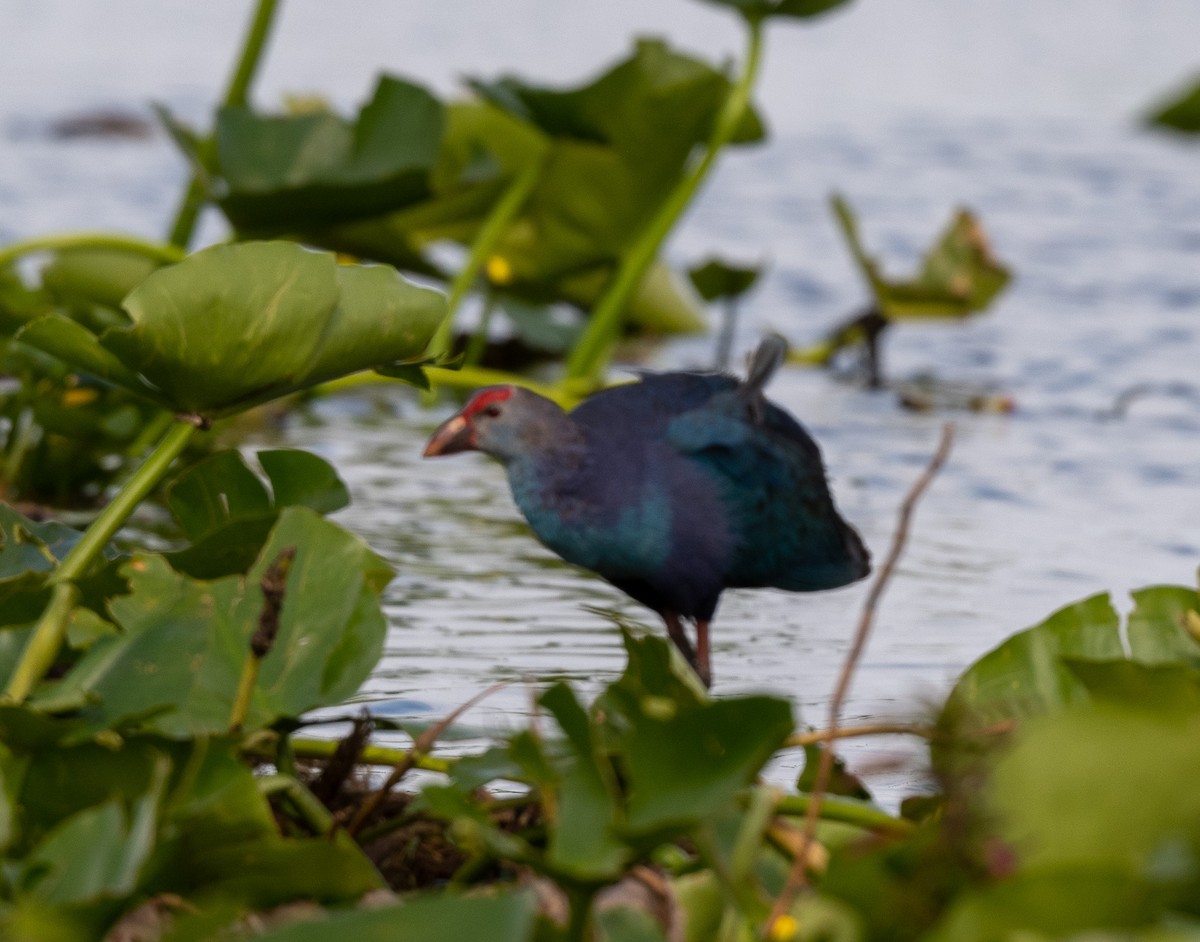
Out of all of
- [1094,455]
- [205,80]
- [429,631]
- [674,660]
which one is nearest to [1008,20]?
[205,80]

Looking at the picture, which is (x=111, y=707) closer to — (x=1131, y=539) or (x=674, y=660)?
(x=674, y=660)

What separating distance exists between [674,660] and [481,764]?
0.19 meters

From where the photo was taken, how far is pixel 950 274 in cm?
481

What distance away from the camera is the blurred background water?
3080mm

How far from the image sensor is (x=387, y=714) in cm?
257

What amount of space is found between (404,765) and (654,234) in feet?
8.39

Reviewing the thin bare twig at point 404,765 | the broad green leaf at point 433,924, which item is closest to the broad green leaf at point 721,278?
the thin bare twig at point 404,765

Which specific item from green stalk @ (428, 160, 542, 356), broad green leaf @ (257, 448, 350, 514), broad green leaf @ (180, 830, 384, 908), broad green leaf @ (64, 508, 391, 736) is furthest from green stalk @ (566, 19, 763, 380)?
broad green leaf @ (180, 830, 384, 908)

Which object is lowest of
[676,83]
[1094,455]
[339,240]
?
[1094,455]

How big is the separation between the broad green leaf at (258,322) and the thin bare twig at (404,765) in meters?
0.33

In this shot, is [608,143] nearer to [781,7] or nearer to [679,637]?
[781,7]

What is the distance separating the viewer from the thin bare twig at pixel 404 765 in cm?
170

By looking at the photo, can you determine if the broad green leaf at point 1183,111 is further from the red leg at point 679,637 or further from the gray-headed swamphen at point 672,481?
the red leg at point 679,637

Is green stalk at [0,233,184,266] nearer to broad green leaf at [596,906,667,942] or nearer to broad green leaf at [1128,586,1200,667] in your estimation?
broad green leaf at [1128,586,1200,667]
